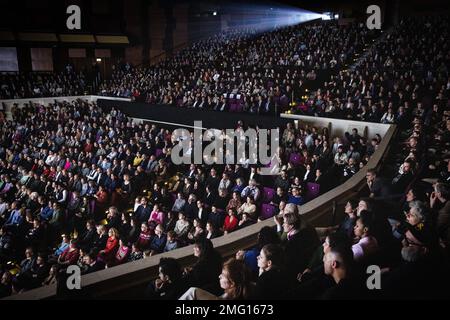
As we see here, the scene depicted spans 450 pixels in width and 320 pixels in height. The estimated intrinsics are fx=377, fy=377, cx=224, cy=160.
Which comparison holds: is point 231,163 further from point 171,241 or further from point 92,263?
point 92,263

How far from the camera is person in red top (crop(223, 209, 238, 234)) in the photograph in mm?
5637

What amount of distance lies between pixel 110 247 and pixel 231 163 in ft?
11.7

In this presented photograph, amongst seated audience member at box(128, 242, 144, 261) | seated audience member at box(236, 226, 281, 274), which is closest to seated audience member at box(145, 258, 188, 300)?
seated audience member at box(236, 226, 281, 274)

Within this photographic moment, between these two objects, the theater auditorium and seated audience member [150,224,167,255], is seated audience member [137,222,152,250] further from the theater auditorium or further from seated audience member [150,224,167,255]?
seated audience member [150,224,167,255]

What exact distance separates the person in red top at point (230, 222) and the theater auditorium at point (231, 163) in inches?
0.9

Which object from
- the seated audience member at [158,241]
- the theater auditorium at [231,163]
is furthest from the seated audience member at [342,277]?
the seated audience member at [158,241]

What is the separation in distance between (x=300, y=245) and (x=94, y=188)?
6.18 m

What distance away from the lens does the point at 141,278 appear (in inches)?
130

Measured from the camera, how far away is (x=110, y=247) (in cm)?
551

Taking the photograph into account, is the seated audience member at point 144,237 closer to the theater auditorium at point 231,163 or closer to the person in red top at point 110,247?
the theater auditorium at point 231,163

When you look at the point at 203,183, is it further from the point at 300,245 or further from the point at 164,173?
the point at 300,245

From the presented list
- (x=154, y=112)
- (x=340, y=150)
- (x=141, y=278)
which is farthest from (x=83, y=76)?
(x=141, y=278)

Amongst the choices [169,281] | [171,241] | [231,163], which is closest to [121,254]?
[171,241]

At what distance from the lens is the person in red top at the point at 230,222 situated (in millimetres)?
5637
